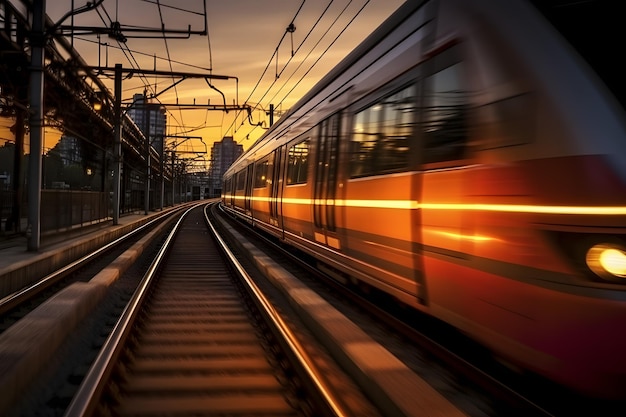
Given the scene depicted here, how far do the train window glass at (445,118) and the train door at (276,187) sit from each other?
28.4 ft

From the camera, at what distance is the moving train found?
127 inches

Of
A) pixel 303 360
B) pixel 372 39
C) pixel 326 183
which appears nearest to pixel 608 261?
pixel 303 360

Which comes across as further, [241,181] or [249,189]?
[241,181]

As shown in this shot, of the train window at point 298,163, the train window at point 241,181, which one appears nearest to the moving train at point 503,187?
the train window at point 298,163

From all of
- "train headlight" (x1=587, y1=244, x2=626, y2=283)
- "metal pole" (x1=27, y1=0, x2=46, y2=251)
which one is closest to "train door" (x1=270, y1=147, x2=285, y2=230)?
"metal pole" (x1=27, y1=0, x2=46, y2=251)

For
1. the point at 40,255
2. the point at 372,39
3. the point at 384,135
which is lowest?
the point at 40,255

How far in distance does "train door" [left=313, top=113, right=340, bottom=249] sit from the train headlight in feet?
17.4

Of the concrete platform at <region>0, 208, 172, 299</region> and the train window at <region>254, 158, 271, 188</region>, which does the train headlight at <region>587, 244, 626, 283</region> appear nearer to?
the concrete platform at <region>0, 208, 172, 299</region>

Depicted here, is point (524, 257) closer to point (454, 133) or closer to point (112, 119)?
point (454, 133)

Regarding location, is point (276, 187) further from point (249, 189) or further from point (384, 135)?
point (384, 135)

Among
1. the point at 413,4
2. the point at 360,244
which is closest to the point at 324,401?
the point at 360,244

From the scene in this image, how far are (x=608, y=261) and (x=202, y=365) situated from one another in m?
3.64

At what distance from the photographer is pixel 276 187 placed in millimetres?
14672

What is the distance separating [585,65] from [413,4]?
2.65m
